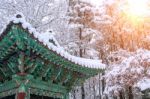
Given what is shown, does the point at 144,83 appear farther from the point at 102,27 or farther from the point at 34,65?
the point at 102,27

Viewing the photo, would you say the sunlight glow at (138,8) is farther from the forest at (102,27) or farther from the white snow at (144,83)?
the white snow at (144,83)

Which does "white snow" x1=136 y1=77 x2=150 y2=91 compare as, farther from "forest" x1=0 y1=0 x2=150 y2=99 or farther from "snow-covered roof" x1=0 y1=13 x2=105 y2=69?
"snow-covered roof" x1=0 y1=13 x2=105 y2=69

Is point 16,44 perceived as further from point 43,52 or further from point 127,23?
point 127,23

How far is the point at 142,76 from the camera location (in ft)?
48.6

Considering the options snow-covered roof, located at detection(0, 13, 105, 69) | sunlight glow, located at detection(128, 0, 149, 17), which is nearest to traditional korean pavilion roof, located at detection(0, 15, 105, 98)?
snow-covered roof, located at detection(0, 13, 105, 69)

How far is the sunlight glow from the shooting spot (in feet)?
59.6

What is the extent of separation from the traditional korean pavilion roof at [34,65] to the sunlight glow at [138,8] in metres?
9.30

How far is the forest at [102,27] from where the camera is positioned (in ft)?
56.7

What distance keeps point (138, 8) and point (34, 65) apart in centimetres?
1178

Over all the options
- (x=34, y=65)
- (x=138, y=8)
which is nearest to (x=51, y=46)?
(x=34, y=65)

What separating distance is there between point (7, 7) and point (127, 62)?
7.27 meters

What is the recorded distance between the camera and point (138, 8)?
18.6 metres

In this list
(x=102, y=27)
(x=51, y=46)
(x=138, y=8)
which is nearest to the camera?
(x=51, y=46)

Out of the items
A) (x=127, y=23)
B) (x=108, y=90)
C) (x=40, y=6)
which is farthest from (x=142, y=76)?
(x=40, y=6)
